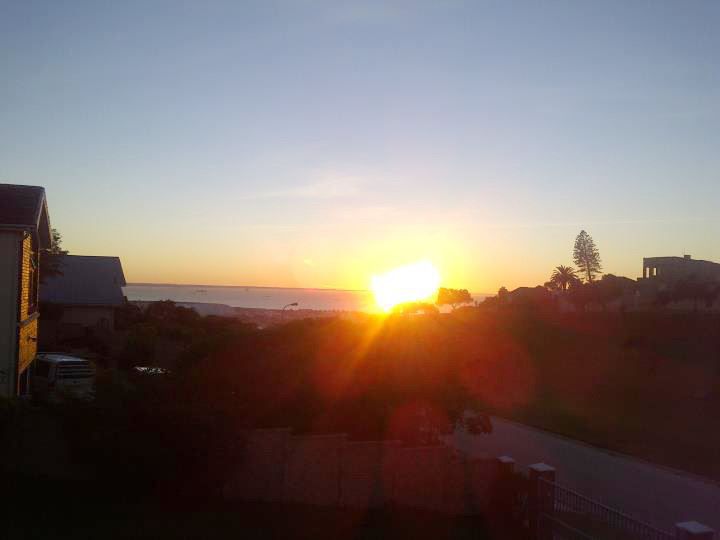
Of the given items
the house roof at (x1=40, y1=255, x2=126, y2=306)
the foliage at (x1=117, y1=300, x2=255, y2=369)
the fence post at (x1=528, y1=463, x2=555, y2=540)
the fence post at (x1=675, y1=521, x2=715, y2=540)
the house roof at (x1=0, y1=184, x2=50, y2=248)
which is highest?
the house roof at (x1=0, y1=184, x2=50, y2=248)

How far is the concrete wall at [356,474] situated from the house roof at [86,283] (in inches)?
1241

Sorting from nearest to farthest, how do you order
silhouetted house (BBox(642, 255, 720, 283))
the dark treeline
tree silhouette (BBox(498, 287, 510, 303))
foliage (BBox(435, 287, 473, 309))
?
the dark treeline → silhouetted house (BBox(642, 255, 720, 283)) → tree silhouette (BBox(498, 287, 510, 303)) → foliage (BBox(435, 287, 473, 309))

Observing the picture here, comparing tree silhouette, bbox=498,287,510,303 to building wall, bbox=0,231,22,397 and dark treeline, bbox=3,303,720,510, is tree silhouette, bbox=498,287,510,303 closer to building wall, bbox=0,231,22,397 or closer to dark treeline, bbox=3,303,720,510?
dark treeline, bbox=3,303,720,510

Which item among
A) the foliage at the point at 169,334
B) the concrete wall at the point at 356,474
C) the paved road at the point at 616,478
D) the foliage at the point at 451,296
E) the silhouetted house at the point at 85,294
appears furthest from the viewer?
the foliage at the point at 451,296

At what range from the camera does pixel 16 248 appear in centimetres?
1612

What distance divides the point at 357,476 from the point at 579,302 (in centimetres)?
5177

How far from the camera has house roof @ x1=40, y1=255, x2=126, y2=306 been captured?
4178 cm

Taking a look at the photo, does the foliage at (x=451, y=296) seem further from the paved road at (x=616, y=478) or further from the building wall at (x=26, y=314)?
the building wall at (x=26, y=314)

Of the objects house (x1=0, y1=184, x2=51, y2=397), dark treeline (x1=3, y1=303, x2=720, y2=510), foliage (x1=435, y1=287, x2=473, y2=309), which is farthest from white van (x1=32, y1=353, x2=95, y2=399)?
foliage (x1=435, y1=287, x2=473, y2=309)

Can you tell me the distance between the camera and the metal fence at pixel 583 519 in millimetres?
9531

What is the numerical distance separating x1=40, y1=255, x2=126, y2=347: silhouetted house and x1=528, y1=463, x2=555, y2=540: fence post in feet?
95.5

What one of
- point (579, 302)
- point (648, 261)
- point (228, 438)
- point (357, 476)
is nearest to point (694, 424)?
point (357, 476)

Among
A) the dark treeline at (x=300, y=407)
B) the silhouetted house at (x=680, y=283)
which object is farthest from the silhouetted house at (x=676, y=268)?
the dark treeline at (x=300, y=407)

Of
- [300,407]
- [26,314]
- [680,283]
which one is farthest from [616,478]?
[680,283]
